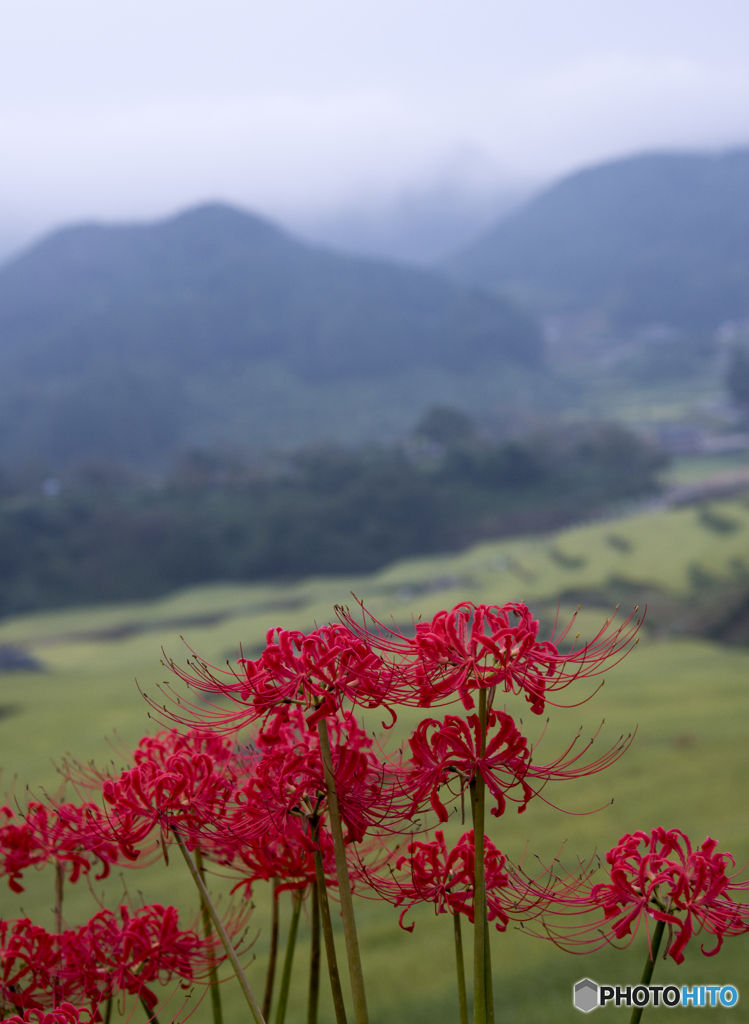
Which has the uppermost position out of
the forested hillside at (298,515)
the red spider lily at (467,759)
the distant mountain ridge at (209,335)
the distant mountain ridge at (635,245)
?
the distant mountain ridge at (635,245)

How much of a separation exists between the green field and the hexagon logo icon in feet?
1.17

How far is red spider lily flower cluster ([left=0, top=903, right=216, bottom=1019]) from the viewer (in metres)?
1.55

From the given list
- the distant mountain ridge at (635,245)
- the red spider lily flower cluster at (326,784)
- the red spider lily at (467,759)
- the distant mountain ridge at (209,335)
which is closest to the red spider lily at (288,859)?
the red spider lily flower cluster at (326,784)

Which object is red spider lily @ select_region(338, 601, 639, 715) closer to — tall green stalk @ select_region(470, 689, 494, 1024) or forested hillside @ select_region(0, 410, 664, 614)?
tall green stalk @ select_region(470, 689, 494, 1024)

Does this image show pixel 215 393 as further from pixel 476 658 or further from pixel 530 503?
pixel 476 658

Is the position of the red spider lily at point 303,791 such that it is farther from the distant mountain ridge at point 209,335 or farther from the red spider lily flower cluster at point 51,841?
the distant mountain ridge at point 209,335

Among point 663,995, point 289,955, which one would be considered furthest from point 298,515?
point 289,955

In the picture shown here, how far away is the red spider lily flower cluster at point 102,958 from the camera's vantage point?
1555 mm

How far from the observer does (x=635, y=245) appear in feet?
284

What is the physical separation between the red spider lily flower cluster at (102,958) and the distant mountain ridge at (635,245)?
2911 inches

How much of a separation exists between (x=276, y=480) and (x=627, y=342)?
5291 cm

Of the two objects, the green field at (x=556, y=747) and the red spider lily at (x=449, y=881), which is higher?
the red spider lily at (x=449, y=881)

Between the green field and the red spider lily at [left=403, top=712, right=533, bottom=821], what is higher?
the red spider lily at [left=403, top=712, right=533, bottom=821]

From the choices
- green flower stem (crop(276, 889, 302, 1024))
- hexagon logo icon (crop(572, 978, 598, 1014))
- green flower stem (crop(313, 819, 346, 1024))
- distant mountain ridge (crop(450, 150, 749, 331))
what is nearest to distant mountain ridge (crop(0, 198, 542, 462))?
distant mountain ridge (crop(450, 150, 749, 331))
